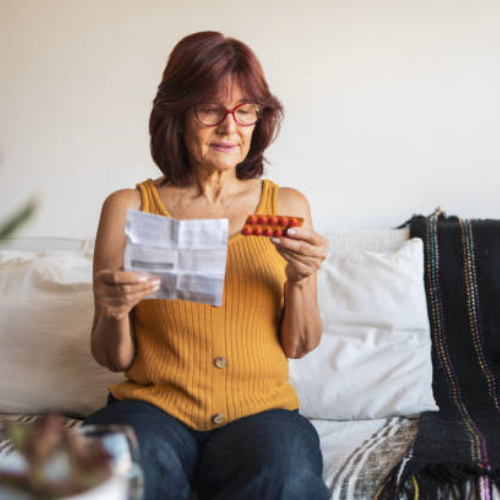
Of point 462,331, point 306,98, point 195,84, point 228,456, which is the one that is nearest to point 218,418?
point 228,456

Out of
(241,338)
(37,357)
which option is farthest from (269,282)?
(37,357)

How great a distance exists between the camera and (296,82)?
222 centimetres

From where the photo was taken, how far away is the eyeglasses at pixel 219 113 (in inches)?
56.3

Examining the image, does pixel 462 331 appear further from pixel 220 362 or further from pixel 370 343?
pixel 220 362

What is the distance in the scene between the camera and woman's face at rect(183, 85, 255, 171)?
143 cm

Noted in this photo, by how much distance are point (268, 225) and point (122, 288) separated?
0.30 m

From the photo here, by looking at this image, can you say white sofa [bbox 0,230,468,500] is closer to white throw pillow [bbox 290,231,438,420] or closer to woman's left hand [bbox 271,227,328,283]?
white throw pillow [bbox 290,231,438,420]

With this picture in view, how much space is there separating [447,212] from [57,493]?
5.67 ft

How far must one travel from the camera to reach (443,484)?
1.34m

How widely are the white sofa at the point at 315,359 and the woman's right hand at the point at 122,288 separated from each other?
628 mm

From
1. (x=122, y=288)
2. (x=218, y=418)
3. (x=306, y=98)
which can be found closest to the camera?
(x=122, y=288)

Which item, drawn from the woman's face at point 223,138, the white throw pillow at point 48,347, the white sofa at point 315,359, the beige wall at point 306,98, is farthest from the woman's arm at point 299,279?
the beige wall at point 306,98

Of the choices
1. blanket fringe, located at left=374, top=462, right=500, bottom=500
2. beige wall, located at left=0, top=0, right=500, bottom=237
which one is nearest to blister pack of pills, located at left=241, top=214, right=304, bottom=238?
blanket fringe, located at left=374, top=462, right=500, bottom=500

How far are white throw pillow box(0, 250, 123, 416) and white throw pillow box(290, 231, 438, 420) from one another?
0.56 meters
